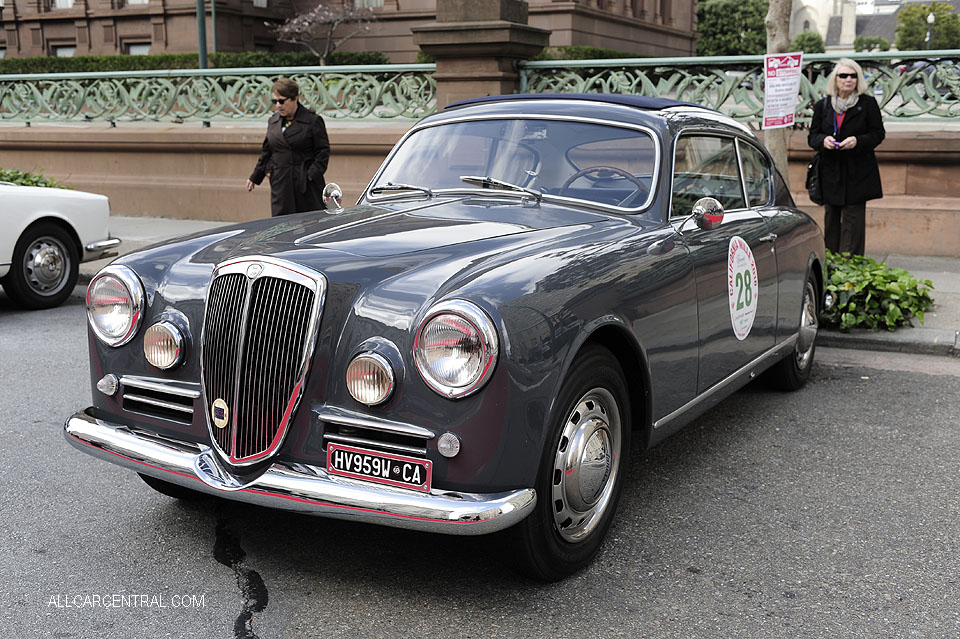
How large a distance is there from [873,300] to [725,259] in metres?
3.62

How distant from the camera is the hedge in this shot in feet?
101

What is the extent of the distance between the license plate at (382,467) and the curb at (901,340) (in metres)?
5.35

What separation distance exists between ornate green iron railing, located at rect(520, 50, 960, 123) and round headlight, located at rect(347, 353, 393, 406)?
8.56 meters

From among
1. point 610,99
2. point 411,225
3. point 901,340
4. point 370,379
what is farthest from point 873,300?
point 370,379

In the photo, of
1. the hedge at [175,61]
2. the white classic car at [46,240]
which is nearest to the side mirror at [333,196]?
the white classic car at [46,240]

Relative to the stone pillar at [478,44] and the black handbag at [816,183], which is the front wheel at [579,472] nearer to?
the black handbag at [816,183]

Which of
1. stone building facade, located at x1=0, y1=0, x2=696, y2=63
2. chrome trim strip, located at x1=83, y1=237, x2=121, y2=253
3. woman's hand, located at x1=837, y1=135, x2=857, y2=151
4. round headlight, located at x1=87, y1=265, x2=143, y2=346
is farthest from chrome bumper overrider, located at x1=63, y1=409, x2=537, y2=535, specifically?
stone building facade, located at x1=0, y1=0, x2=696, y2=63

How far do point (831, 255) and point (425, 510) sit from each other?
20.8 feet

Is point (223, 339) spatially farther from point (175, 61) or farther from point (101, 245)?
point (175, 61)

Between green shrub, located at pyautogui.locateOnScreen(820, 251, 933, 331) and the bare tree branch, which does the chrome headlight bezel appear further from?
the bare tree branch

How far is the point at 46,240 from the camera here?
8703 millimetres

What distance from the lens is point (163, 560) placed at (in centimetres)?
371

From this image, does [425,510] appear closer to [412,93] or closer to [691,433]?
[691,433]

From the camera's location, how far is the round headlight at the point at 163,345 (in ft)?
11.7
